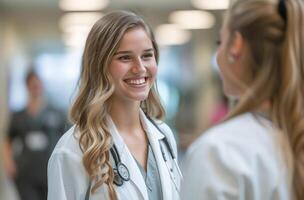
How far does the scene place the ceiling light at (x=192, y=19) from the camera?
24.0ft

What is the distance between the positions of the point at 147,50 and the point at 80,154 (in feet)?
1.39

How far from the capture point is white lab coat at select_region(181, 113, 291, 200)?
1.30 meters

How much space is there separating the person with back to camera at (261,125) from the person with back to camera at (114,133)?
0.64 m

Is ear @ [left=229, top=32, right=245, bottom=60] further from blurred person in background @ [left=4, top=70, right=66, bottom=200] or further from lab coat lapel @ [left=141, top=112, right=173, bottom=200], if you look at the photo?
blurred person in background @ [left=4, top=70, right=66, bottom=200]

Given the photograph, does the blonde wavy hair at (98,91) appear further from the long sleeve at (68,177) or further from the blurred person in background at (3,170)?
the blurred person in background at (3,170)

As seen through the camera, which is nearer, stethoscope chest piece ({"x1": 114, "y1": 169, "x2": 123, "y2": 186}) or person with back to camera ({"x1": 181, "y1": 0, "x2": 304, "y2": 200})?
person with back to camera ({"x1": 181, "y1": 0, "x2": 304, "y2": 200})

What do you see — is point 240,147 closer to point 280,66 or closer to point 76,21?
point 280,66

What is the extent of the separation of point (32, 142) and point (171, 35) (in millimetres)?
3396

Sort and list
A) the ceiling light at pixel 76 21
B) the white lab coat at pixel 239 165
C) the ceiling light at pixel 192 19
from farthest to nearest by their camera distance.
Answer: the ceiling light at pixel 192 19 → the ceiling light at pixel 76 21 → the white lab coat at pixel 239 165

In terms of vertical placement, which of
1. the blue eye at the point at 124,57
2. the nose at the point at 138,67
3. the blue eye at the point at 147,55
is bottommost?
the nose at the point at 138,67

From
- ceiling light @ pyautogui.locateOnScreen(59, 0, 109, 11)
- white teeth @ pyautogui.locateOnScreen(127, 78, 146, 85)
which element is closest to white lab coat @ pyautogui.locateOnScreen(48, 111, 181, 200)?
white teeth @ pyautogui.locateOnScreen(127, 78, 146, 85)

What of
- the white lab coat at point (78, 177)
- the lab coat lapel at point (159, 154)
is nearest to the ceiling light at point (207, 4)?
the lab coat lapel at point (159, 154)

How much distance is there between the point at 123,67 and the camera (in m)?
2.08

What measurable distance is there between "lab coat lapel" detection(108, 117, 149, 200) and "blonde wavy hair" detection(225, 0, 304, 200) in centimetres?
74
